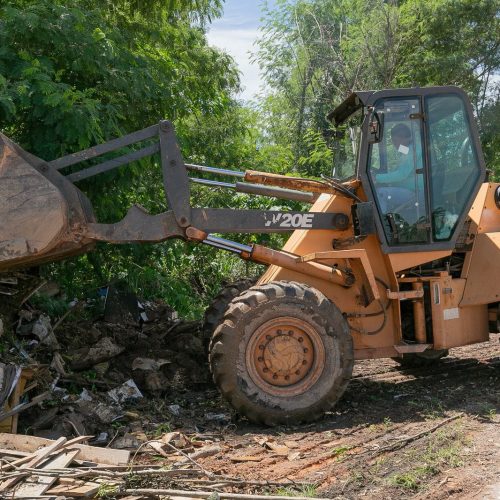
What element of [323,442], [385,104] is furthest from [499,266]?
[323,442]

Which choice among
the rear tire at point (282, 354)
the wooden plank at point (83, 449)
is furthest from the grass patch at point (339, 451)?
the wooden plank at point (83, 449)

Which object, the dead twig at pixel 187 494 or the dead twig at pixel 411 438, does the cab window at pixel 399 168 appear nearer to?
the dead twig at pixel 411 438

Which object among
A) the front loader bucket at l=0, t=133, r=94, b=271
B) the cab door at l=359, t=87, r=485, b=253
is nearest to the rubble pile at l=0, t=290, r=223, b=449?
the front loader bucket at l=0, t=133, r=94, b=271

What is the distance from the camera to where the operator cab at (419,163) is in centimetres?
758

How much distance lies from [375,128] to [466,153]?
1077 mm

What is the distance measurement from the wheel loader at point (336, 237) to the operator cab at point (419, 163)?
0.04 feet

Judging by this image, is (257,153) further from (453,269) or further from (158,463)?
(158,463)

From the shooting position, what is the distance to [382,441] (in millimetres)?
6152

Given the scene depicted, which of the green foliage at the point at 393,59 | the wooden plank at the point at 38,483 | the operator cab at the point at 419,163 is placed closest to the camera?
the wooden plank at the point at 38,483

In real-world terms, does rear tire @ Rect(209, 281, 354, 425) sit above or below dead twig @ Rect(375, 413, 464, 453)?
above

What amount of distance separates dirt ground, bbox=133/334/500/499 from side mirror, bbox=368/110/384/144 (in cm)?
252

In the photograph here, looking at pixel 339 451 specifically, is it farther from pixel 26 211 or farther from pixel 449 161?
pixel 449 161

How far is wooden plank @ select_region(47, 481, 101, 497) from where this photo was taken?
4602 mm

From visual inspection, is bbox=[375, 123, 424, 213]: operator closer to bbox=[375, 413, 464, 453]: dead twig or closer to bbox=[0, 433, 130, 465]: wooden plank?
bbox=[375, 413, 464, 453]: dead twig
